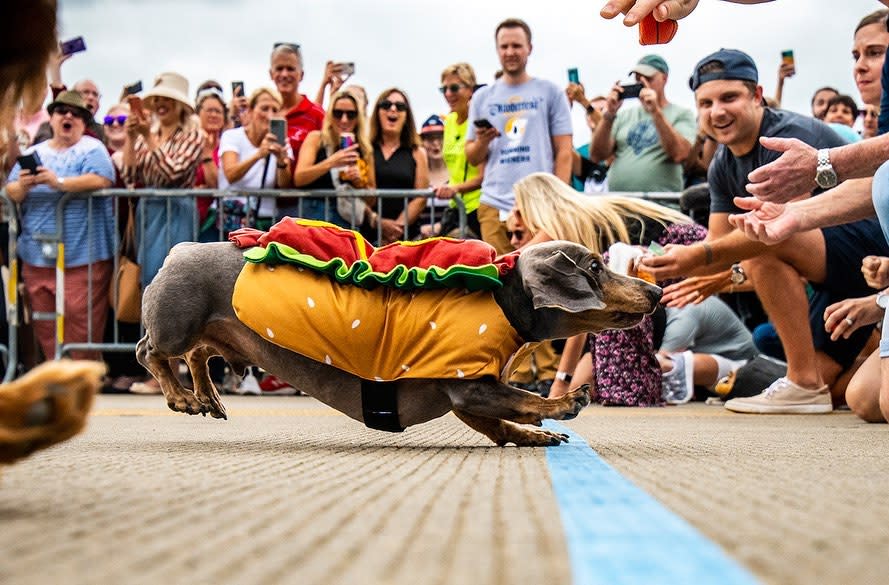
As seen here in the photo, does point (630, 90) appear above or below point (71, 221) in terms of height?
above

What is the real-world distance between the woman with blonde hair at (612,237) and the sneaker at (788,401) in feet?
2.92

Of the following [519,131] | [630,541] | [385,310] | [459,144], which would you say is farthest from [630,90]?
[630,541]

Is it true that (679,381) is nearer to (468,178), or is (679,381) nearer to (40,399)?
(468,178)

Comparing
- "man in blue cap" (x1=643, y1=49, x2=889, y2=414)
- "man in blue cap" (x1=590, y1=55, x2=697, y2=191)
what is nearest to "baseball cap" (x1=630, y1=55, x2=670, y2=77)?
"man in blue cap" (x1=590, y1=55, x2=697, y2=191)

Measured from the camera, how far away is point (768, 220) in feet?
12.3

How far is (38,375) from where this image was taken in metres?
1.47

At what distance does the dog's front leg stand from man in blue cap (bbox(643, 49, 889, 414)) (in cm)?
222

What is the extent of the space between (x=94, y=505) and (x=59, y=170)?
6244 millimetres

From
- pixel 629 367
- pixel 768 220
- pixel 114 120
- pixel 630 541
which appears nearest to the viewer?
pixel 630 541

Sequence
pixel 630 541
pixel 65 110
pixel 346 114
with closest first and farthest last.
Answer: pixel 630 541 → pixel 346 114 → pixel 65 110

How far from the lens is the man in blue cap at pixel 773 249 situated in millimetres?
5148

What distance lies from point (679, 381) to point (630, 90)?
1961mm

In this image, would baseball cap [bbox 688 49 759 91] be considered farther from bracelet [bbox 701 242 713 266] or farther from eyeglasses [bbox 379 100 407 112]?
eyeglasses [bbox 379 100 407 112]

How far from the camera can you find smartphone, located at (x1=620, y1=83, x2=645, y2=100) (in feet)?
23.2
